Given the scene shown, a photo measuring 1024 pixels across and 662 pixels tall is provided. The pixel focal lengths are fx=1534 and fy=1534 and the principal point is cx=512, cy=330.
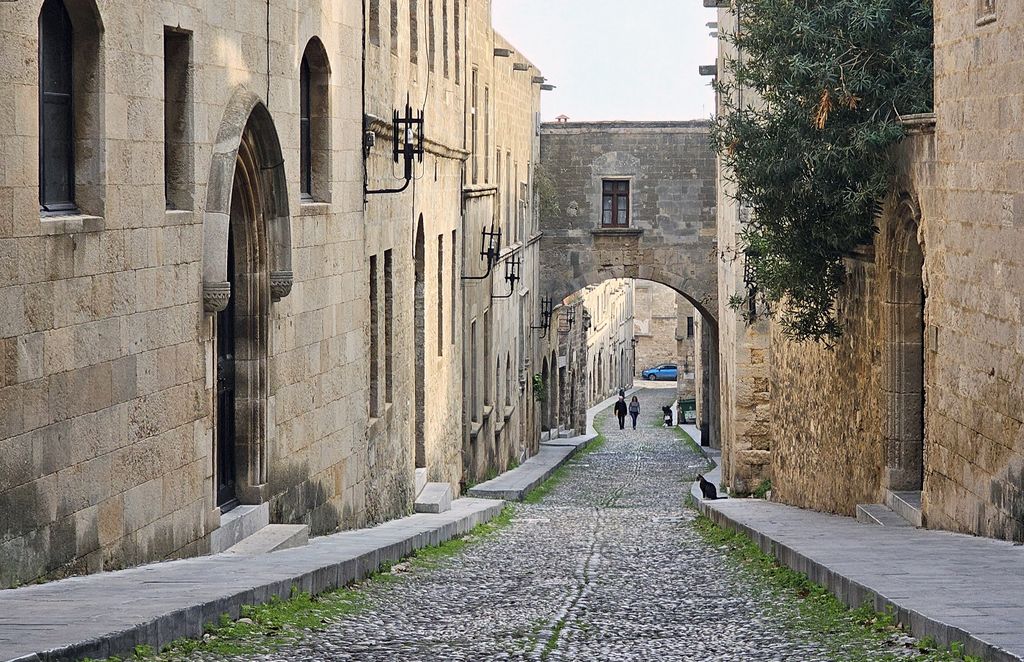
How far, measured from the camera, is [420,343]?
1978 cm

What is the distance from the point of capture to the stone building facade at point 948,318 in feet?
34.2

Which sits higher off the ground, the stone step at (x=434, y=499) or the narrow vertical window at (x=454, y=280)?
the narrow vertical window at (x=454, y=280)

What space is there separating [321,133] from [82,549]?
20.3ft

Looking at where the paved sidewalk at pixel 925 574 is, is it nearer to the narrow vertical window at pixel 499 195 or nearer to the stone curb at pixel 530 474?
the stone curb at pixel 530 474

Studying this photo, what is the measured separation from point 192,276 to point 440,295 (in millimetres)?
12170

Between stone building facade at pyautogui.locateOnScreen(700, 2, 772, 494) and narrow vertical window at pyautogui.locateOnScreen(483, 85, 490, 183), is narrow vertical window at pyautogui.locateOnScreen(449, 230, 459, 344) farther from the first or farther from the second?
narrow vertical window at pyautogui.locateOnScreen(483, 85, 490, 183)

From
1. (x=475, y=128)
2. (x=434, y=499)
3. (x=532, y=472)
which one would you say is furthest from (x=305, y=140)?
(x=532, y=472)

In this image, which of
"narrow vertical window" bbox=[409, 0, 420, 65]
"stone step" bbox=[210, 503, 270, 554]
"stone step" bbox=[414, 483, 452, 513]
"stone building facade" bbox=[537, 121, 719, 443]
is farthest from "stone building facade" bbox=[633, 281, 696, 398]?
"stone step" bbox=[210, 503, 270, 554]

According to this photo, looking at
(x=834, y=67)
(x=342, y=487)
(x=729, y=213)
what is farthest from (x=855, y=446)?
(x=729, y=213)

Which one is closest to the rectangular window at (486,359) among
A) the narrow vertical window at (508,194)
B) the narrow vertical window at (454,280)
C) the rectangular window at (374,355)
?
the narrow vertical window at (508,194)

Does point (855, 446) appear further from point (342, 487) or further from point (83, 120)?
point (83, 120)

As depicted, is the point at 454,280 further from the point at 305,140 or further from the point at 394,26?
the point at 305,140

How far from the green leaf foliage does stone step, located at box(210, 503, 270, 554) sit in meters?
6.16

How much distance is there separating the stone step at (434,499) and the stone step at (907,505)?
5948 mm
